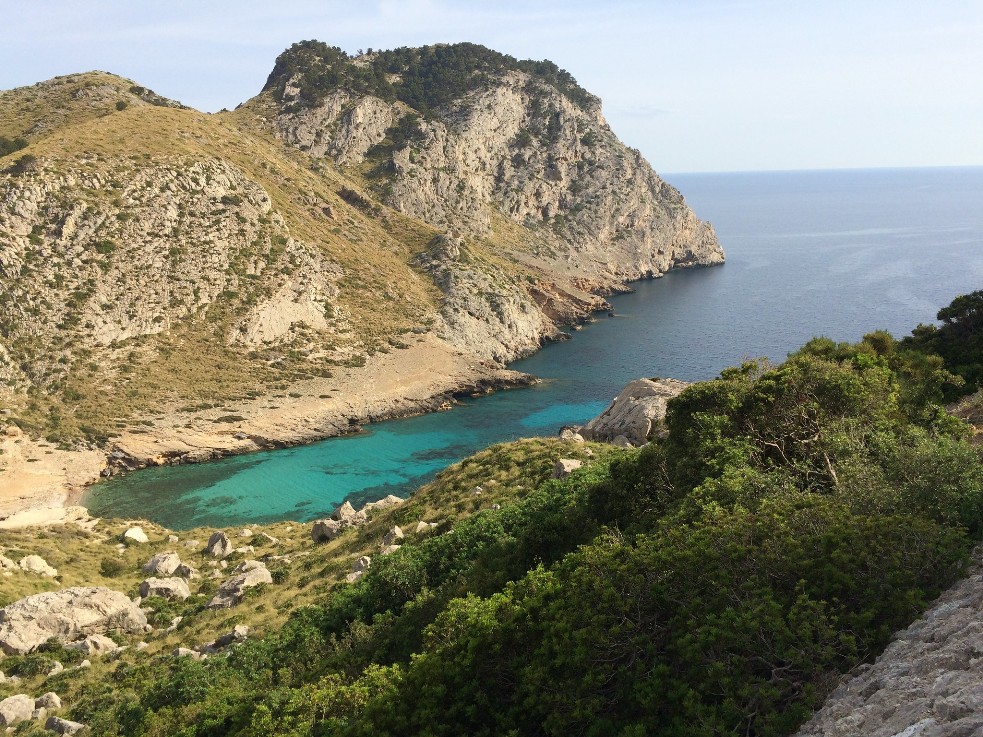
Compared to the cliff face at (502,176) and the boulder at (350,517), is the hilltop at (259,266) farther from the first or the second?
the boulder at (350,517)

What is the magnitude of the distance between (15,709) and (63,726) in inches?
117

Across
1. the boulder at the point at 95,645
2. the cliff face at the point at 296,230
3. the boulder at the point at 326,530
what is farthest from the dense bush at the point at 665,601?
the cliff face at the point at 296,230

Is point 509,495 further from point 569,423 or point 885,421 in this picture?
point 569,423

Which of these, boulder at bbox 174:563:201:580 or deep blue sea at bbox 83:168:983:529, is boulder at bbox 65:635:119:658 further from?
deep blue sea at bbox 83:168:983:529

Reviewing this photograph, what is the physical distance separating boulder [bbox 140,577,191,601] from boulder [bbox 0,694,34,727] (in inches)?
412

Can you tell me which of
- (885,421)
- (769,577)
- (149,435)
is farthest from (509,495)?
(149,435)

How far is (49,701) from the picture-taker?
23219mm

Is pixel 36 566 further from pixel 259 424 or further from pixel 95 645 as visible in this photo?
pixel 259 424

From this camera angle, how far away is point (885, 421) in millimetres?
22234

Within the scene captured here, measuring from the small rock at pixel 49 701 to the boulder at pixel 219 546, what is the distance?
17.8 m

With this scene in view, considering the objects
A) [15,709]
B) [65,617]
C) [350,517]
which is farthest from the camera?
[350,517]

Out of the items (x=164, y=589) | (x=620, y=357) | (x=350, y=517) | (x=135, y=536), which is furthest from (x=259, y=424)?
(x=620, y=357)

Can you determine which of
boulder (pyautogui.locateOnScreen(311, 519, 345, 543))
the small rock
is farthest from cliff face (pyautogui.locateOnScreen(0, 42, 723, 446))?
the small rock

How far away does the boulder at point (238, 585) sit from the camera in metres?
31.5
